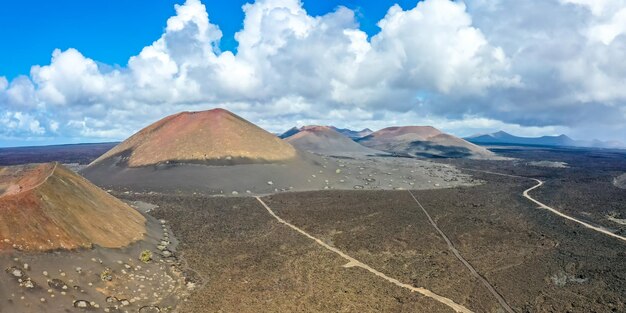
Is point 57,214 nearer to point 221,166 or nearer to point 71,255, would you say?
point 71,255

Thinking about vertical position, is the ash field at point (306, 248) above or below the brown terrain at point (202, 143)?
below

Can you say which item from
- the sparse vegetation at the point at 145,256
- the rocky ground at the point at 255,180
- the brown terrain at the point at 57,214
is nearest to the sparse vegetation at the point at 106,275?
the brown terrain at the point at 57,214

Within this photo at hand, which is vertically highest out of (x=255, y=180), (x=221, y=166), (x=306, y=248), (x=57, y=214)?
(x=221, y=166)

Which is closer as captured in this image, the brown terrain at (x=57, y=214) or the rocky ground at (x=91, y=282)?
the rocky ground at (x=91, y=282)

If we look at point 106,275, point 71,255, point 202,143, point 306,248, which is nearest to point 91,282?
point 106,275

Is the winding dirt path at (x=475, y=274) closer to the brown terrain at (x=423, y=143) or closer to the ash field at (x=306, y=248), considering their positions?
the ash field at (x=306, y=248)

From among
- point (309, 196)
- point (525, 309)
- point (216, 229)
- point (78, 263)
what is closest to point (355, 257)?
point (525, 309)
